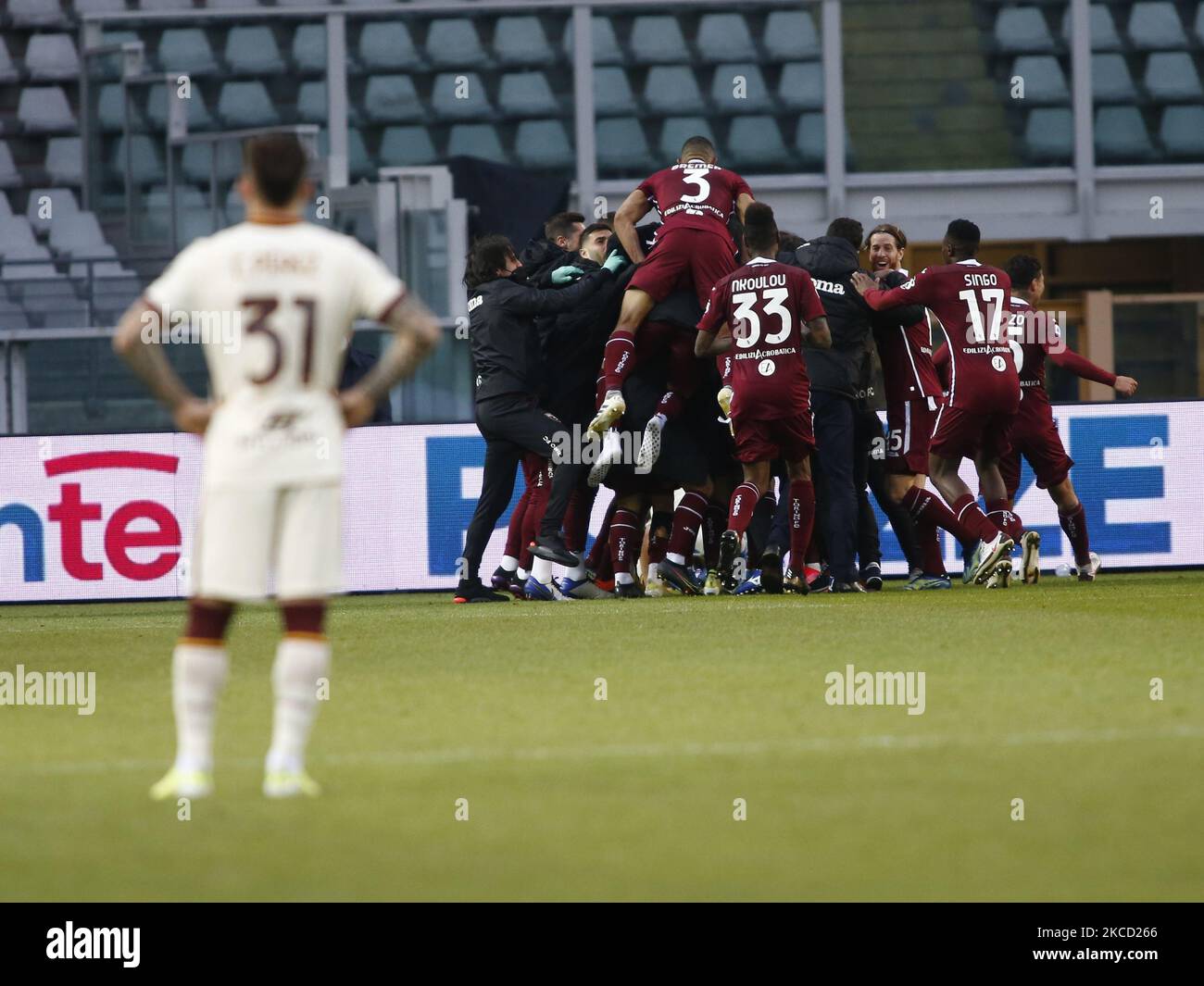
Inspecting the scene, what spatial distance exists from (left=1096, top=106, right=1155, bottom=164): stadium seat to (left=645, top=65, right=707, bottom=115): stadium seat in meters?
4.51

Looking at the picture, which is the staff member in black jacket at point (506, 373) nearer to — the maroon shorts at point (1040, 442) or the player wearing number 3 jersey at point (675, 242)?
the player wearing number 3 jersey at point (675, 242)

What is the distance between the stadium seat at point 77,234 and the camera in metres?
20.4

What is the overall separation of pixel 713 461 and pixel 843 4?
41.1 feet

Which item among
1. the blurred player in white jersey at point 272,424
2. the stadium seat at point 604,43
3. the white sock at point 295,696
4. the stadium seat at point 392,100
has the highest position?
the stadium seat at point 604,43

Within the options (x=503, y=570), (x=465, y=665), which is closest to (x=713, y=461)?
(x=503, y=570)

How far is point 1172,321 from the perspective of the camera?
59.1 feet

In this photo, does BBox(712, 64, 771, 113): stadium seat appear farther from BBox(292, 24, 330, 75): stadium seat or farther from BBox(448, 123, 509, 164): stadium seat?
BBox(292, 24, 330, 75): stadium seat

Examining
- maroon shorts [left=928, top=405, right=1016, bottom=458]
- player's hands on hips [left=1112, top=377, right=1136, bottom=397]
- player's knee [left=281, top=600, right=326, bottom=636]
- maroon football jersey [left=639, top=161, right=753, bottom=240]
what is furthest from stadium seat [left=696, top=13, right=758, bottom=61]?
player's knee [left=281, top=600, right=326, bottom=636]

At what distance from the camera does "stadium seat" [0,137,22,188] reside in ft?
71.7

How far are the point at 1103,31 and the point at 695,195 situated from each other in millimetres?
13220

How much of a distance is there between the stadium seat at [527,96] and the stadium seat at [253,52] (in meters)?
2.45

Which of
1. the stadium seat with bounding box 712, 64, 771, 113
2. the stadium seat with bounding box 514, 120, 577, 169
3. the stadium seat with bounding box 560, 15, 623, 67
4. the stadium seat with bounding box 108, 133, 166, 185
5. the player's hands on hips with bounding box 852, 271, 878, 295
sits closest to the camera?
the player's hands on hips with bounding box 852, 271, 878, 295

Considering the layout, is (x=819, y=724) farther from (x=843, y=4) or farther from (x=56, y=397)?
(x=843, y=4)

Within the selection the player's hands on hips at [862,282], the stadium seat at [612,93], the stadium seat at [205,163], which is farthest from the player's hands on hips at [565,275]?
the stadium seat at [612,93]
